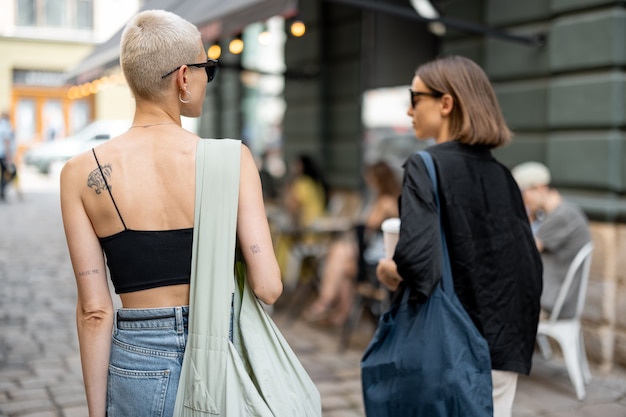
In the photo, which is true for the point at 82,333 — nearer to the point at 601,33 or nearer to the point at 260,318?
the point at 260,318

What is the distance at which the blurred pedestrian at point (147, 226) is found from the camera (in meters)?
1.82

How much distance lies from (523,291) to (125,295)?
1.42 meters

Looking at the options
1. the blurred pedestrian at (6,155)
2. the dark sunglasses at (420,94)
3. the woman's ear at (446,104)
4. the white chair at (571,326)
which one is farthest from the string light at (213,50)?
the blurred pedestrian at (6,155)

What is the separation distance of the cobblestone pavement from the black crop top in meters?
2.85

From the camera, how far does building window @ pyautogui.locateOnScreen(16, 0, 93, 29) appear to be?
2766 cm

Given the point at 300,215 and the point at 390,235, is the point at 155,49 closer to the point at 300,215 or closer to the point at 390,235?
the point at 390,235

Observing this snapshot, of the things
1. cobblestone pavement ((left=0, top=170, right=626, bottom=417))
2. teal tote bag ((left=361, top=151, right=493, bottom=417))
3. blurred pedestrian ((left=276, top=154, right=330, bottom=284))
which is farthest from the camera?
blurred pedestrian ((left=276, top=154, right=330, bottom=284))

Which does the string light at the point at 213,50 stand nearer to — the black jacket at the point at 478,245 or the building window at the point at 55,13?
the black jacket at the point at 478,245

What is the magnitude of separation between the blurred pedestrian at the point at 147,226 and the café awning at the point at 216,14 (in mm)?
2881

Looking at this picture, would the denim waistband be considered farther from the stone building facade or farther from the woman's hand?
the stone building facade

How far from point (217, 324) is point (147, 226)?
11.1 inches

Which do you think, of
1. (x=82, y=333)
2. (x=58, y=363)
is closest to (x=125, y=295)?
(x=82, y=333)

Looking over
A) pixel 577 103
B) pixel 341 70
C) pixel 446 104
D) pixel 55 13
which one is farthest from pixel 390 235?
pixel 55 13

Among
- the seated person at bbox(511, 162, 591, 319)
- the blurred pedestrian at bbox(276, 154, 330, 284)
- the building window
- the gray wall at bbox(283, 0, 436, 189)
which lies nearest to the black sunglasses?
the seated person at bbox(511, 162, 591, 319)
